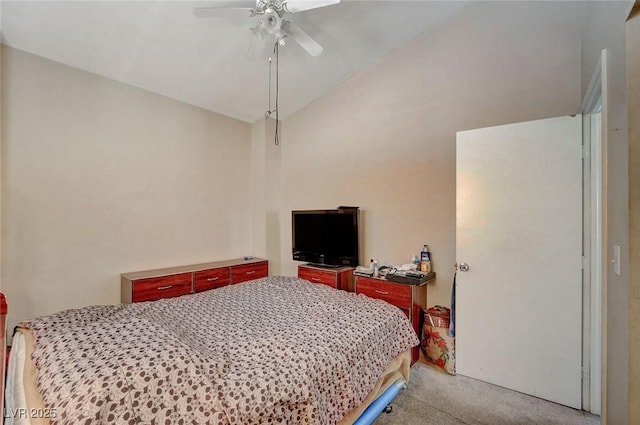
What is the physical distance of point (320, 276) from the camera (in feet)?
11.4

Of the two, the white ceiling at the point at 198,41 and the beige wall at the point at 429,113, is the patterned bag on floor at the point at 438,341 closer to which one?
the beige wall at the point at 429,113

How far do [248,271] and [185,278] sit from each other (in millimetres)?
828

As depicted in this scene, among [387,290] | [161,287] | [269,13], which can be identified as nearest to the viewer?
[269,13]

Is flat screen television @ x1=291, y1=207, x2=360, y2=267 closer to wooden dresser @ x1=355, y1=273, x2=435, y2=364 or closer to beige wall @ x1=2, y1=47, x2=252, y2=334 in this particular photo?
wooden dresser @ x1=355, y1=273, x2=435, y2=364

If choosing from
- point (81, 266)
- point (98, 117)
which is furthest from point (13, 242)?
point (98, 117)

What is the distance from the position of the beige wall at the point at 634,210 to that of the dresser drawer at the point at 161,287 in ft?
11.4

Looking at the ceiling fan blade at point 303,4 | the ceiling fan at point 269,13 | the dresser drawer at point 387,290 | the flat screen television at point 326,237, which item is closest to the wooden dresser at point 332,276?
the flat screen television at point 326,237

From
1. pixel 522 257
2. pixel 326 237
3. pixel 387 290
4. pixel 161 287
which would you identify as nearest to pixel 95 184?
pixel 161 287

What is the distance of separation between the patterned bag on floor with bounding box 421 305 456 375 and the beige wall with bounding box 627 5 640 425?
5.71 feet

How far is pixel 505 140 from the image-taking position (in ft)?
7.80

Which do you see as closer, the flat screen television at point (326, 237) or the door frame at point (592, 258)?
the door frame at point (592, 258)

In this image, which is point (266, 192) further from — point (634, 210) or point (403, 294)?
point (634, 210)

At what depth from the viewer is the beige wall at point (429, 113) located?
8.21 ft

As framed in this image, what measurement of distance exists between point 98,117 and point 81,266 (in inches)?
60.0
